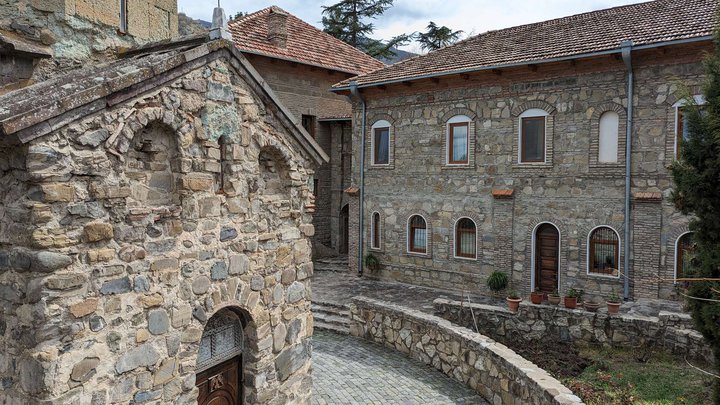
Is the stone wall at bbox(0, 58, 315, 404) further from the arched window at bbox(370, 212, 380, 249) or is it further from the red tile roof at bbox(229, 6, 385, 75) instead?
the red tile roof at bbox(229, 6, 385, 75)

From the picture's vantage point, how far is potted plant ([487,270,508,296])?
567 inches

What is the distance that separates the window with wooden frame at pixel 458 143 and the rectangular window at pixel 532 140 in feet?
5.38

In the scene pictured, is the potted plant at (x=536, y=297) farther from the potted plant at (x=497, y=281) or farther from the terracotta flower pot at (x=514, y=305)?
the terracotta flower pot at (x=514, y=305)

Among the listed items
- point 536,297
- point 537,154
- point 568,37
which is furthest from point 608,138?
point 536,297

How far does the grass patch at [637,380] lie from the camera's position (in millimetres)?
7526

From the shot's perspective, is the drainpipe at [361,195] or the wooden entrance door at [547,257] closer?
the wooden entrance door at [547,257]

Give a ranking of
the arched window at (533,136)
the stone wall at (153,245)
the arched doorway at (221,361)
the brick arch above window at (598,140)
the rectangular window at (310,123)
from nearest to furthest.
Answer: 1. the stone wall at (153,245)
2. the arched doorway at (221,361)
3. the brick arch above window at (598,140)
4. the arched window at (533,136)
5. the rectangular window at (310,123)

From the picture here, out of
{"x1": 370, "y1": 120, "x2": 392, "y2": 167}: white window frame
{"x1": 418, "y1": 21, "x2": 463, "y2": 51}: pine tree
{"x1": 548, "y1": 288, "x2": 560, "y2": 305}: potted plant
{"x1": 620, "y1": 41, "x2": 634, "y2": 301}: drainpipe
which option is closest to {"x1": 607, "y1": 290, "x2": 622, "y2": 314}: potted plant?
{"x1": 548, "y1": 288, "x2": 560, "y2": 305}: potted plant

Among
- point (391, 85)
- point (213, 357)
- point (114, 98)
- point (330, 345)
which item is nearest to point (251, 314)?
point (213, 357)

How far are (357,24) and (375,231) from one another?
18788 millimetres

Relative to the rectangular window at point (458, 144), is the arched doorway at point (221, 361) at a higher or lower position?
lower

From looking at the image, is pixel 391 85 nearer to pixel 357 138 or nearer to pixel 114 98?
pixel 357 138

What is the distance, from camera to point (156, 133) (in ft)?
16.1

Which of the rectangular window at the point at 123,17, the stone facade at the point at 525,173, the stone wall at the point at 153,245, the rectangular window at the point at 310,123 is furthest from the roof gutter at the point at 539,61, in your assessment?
the rectangular window at the point at 123,17
